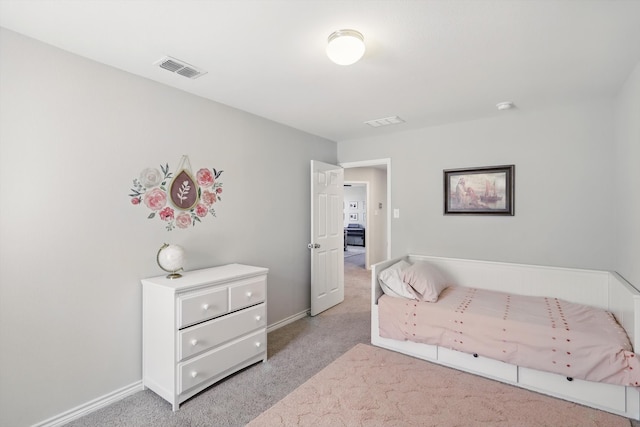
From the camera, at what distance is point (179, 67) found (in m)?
2.23

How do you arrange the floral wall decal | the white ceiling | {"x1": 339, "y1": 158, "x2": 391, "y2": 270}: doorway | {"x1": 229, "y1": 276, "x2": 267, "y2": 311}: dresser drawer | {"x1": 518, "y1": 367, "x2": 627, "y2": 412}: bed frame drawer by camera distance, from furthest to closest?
{"x1": 339, "y1": 158, "x2": 391, "y2": 270}: doorway, {"x1": 229, "y1": 276, "x2": 267, "y2": 311}: dresser drawer, the floral wall decal, {"x1": 518, "y1": 367, "x2": 627, "y2": 412}: bed frame drawer, the white ceiling

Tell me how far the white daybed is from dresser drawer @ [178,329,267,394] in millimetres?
1148

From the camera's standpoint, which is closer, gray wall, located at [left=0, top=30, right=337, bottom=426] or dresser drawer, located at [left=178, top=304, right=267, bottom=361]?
gray wall, located at [left=0, top=30, right=337, bottom=426]

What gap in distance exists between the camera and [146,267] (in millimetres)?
2410

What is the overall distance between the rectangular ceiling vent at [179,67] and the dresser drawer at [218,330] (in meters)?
1.83

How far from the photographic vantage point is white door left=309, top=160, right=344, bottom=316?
13.0ft

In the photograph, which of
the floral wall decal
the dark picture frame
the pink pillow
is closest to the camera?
the floral wall decal

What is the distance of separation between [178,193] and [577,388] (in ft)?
10.7

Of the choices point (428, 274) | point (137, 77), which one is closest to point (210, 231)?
point (137, 77)

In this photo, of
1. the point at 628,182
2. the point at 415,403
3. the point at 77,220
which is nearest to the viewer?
the point at 77,220

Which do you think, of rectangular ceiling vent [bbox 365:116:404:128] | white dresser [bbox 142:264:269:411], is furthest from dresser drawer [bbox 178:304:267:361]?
rectangular ceiling vent [bbox 365:116:404:128]

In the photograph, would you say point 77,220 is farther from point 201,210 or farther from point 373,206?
point 373,206

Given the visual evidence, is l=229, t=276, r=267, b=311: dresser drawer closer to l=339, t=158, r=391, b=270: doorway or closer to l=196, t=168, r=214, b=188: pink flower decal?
l=196, t=168, r=214, b=188: pink flower decal

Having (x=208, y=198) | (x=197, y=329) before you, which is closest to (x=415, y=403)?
(x=197, y=329)
